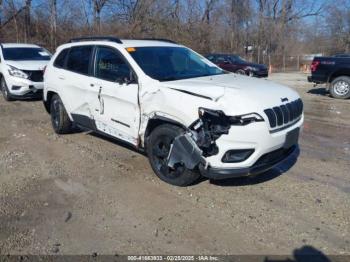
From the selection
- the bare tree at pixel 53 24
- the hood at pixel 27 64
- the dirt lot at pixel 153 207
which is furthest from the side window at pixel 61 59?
the bare tree at pixel 53 24

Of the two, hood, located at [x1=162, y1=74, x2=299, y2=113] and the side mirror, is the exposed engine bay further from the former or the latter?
the side mirror

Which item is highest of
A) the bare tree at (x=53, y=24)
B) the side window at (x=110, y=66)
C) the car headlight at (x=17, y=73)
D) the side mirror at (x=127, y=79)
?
the bare tree at (x=53, y=24)

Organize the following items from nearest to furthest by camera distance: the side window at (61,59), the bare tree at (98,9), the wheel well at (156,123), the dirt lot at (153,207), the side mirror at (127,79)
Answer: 1. the dirt lot at (153,207)
2. the wheel well at (156,123)
3. the side mirror at (127,79)
4. the side window at (61,59)
5. the bare tree at (98,9)

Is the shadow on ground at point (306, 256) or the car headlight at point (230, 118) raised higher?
the car headlight at point (230, 118)

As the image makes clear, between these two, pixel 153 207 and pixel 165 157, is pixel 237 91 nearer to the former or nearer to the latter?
pixel 165 157

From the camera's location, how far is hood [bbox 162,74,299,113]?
4084 mm

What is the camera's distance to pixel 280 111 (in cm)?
435

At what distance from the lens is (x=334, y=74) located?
1306 centimetres

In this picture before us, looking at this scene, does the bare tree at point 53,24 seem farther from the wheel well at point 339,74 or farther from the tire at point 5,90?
the wheel well at point 339,74

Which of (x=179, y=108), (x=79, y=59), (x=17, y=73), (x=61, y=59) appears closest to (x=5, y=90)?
(x=17, y=73)

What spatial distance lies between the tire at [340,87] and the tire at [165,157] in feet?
33.3

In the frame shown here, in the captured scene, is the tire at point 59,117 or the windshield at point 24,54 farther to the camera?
the windshield at point 24,54

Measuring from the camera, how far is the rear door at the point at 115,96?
503 cm

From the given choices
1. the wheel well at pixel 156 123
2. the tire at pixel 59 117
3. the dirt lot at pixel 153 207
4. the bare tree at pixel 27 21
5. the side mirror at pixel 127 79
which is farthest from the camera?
the bare tree at pixel 27 21
